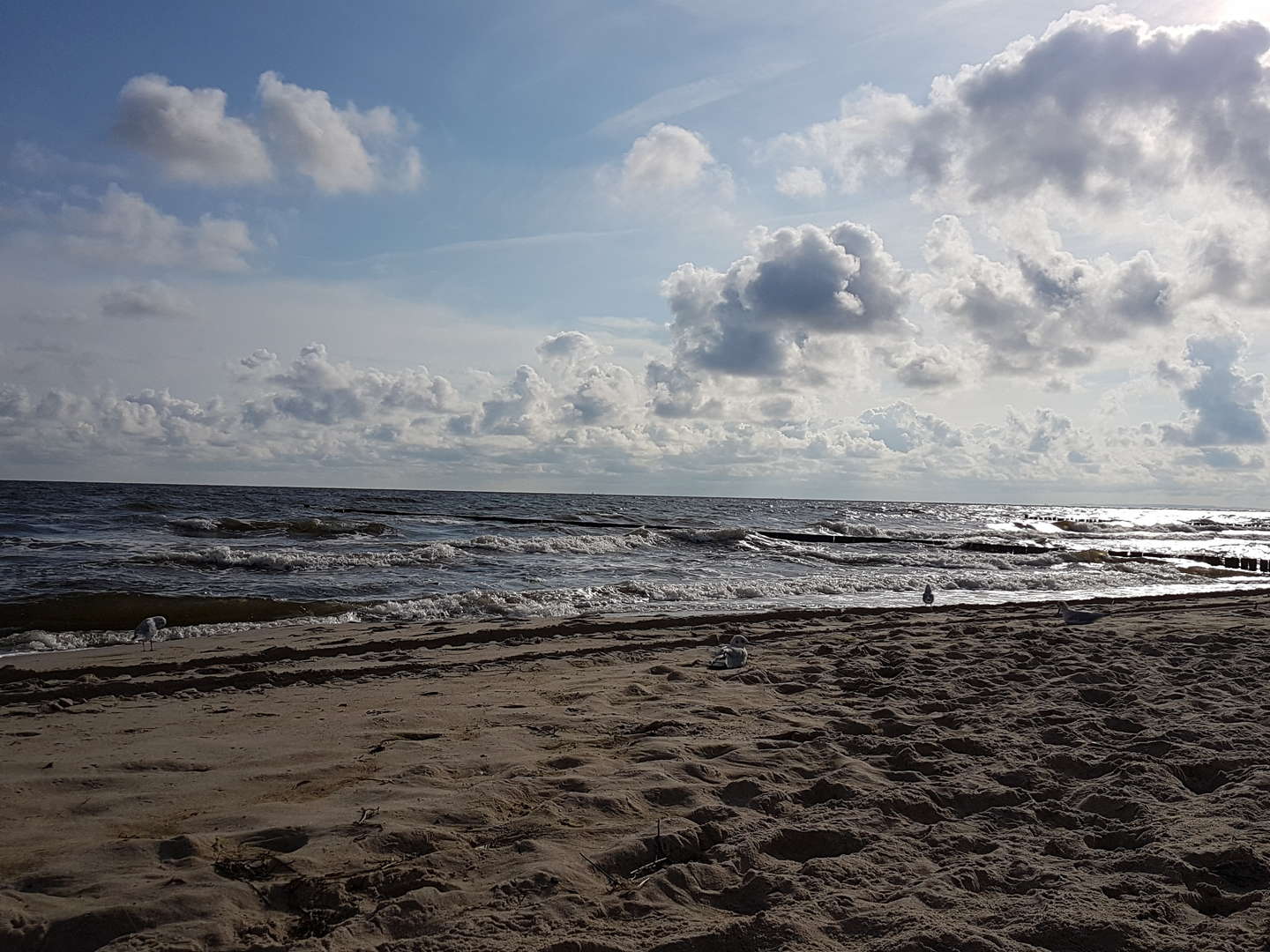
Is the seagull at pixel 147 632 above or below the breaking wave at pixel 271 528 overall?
above

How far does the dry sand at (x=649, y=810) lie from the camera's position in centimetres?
261

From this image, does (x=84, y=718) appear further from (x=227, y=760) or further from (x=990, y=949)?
(x=990, y=949)

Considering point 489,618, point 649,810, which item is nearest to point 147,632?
point 489,618

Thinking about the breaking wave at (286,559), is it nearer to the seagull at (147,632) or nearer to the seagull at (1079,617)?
the seagull at (147,632)

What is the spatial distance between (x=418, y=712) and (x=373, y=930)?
10.6 ft

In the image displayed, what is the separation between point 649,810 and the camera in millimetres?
3631

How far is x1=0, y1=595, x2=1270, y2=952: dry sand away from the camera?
2.61m

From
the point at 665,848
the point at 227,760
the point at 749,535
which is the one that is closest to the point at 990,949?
the point at 665,848

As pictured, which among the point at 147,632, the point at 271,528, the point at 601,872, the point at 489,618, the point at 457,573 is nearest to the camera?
the point at 601,872

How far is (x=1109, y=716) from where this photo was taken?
17.1 ft

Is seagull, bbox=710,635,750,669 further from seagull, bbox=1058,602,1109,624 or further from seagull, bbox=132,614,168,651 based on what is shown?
seagull, bbox=132,614,168,651

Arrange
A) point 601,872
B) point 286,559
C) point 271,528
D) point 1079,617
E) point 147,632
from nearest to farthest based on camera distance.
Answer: point 601,872 → point 147,632 → point 1079,617 → point 286,559 → point 271,528

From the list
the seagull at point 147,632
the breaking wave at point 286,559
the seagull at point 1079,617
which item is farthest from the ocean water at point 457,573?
the seagull at point 1079,617

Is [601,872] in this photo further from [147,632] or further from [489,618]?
[489,618]
